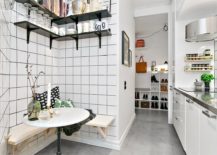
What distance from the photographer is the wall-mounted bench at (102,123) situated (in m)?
1.91

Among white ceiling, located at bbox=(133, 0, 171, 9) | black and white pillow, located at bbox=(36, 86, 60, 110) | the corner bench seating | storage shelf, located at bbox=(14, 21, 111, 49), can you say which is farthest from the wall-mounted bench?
white ceiling, located at bbox=(133, 0, 171, 9)

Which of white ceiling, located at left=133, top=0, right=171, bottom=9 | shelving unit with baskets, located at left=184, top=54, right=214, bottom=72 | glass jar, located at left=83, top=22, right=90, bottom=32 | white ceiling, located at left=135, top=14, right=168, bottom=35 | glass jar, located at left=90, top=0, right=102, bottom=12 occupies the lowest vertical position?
A: shelving unit with baskets, located at left=184, top=54, right=214, bottom=72

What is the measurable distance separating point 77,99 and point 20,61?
101 centimetres

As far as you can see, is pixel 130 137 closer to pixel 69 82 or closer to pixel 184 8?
pixel 69 82

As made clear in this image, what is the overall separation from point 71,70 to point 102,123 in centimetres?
106

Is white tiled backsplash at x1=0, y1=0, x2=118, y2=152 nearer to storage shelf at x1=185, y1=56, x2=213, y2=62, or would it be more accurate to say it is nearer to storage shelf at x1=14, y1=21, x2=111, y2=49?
storage shelf at x1=14, y1=21, x2=111, y2=49

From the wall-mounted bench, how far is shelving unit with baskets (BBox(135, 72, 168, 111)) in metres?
3.07

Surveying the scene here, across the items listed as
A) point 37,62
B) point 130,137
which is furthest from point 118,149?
point 37,62

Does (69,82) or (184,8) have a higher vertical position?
(184,8)

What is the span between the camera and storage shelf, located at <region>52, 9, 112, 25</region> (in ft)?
6.89

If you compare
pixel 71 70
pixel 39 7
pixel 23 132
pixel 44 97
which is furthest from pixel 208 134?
pixel 39 7

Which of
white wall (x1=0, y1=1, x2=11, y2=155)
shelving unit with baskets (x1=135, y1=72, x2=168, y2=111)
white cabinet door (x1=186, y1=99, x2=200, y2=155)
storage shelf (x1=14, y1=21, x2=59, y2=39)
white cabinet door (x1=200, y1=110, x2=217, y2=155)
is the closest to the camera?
white cabinet door (x1=200, y1=110, x2=217, y2=155)

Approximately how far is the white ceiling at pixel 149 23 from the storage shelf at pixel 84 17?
2.19 m

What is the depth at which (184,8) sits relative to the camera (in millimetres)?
2436
